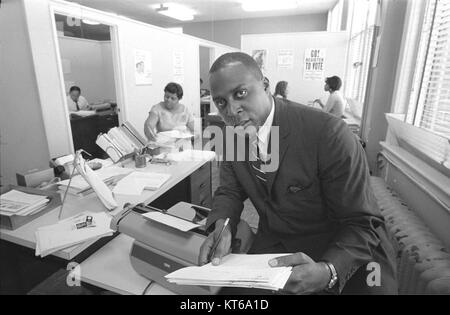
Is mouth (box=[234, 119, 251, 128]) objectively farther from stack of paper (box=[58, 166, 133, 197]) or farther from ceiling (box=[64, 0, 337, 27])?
ceiling (box=[64, 0, 337, 27])

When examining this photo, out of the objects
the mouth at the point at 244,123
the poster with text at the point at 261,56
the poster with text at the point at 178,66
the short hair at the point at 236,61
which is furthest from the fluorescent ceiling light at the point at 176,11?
the mouth at the point at 244,123

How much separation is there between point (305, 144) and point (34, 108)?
90.4 inches

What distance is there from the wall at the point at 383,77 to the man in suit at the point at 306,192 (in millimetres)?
1346

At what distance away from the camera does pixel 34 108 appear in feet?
7.51

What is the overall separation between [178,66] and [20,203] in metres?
3.64

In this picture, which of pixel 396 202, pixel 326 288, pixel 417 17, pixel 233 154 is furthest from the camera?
pixel 417 17

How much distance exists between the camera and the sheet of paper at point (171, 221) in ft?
3.04

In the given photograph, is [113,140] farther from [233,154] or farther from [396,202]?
[396,202]

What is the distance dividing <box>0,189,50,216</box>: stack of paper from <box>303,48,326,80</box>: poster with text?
17.4ft

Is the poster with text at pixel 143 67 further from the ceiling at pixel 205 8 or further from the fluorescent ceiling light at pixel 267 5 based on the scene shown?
the fluorescent ceiling light at pixel 267 5

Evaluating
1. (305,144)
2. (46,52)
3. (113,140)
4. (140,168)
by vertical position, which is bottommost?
(140,168)

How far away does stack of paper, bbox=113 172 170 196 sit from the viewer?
1.58 m

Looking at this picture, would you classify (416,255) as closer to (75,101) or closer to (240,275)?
(240,275)
